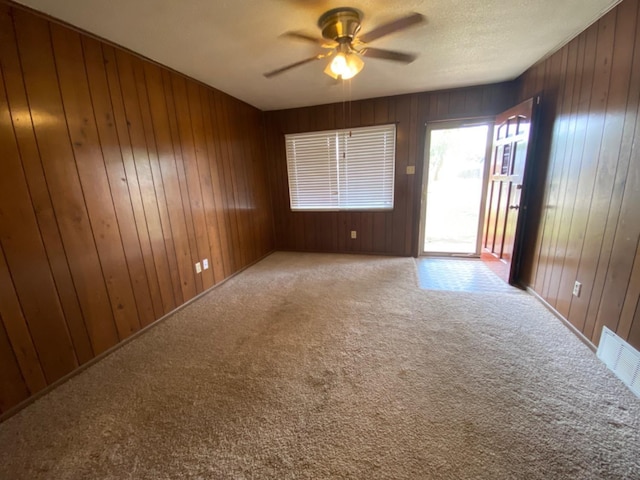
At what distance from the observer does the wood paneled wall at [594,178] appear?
5.29 ft

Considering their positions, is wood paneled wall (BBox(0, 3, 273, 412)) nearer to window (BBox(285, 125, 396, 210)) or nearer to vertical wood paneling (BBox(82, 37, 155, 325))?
vertical wood paneling (BBox(82, 37, 155, 325))

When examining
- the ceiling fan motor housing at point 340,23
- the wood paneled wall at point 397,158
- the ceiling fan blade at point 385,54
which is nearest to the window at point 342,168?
the wood paneled wall at point 397,158

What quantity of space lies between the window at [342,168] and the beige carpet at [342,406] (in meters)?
2.17

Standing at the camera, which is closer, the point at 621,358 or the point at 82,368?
the point at 621,358

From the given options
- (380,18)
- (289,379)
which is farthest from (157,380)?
(380,18)

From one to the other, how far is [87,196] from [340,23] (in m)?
2.16

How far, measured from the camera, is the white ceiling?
1.63 m

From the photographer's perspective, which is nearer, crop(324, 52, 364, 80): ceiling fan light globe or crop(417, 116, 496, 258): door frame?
crop(324, 52, 364, 80): ceiling fan light globe

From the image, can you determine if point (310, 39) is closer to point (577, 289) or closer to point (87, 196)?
point (87, 196)

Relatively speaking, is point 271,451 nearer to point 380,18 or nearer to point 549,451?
point 549,451

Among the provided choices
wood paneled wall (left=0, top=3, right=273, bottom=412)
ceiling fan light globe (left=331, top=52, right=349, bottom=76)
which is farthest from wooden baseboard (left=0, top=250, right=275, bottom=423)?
ceiling fan light globe (left=331, top=52, right=349, bottom=76)

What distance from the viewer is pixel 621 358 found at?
161 centimetres

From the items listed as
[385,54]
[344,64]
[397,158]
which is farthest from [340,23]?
[397,158]

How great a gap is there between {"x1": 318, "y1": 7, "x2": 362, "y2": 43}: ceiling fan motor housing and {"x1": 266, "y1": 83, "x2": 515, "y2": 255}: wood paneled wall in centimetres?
206
